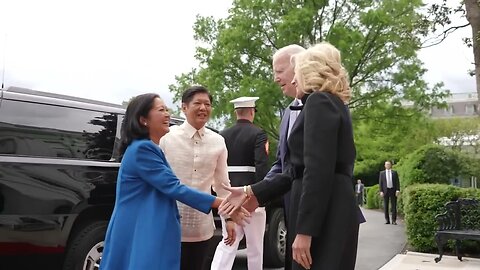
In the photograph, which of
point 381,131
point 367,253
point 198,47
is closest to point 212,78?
point 198,47

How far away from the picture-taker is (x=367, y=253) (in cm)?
1012

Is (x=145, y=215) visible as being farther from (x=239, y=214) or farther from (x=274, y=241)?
(x=274, y=241)

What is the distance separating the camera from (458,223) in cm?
930

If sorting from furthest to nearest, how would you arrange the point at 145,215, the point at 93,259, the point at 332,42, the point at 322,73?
the point at 332,42 < the point at 93,259 < the point at 145,215 < the point at 322,73

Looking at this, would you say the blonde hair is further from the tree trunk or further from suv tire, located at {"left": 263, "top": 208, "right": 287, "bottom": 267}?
the tree trunk

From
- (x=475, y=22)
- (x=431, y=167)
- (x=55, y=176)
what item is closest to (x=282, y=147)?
(x=55, y=176)

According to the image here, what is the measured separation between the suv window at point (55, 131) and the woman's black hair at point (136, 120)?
59.0 inches

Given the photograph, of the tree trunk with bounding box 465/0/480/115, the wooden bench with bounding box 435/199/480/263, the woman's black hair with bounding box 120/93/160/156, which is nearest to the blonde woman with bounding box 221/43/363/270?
the woman's black hair with bounding box 120/93/160/156

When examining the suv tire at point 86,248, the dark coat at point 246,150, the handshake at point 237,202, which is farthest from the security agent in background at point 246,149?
the handshake at point 237,202

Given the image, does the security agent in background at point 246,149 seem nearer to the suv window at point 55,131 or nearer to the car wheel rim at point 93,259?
the suv window at point 55,131

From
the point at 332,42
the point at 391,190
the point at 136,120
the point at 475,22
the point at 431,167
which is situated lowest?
the point at 391,190

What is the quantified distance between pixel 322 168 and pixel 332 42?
1923cm

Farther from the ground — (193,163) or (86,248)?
(193,163)

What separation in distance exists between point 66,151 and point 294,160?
2757 millimetres
